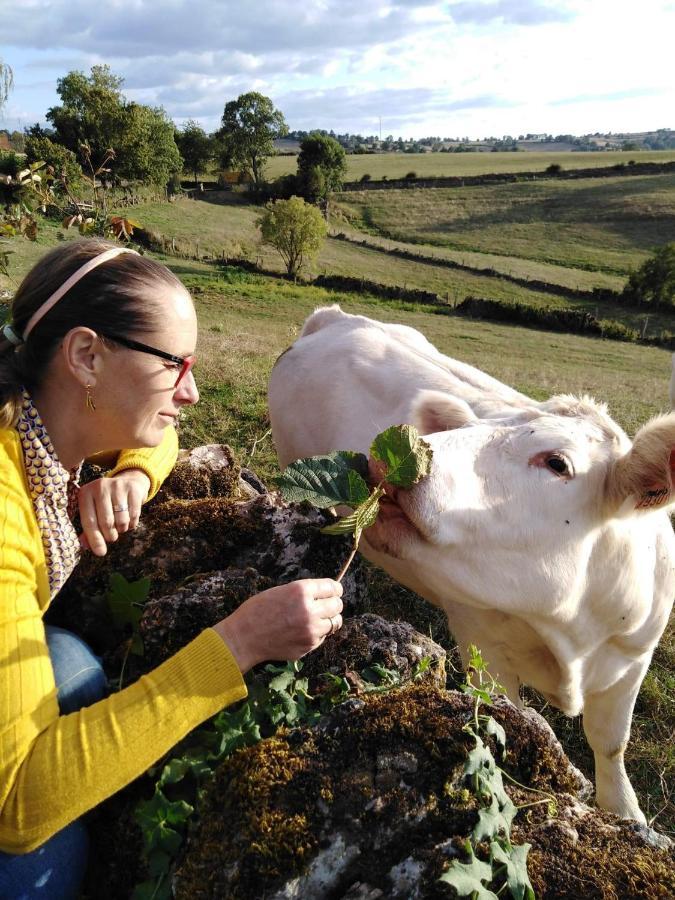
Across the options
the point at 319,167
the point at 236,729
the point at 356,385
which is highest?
the point at 319,167

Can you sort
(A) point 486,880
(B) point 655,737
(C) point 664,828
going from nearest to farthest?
(A) point 486,880
(C) point 664,828
(B) point 655,737

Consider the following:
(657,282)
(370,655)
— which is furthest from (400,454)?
(657,282)

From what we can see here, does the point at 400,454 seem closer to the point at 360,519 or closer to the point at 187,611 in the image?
the point at 360,519

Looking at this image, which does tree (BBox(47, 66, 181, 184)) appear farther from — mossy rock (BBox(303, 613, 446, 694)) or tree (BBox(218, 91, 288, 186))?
mossy rock (BBox(303, 613, 446, 694))

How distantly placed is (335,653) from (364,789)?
0.60 metres

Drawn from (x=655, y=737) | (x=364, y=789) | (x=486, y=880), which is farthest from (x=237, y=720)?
(x=655, y=737)

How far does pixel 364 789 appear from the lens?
174 centimetres

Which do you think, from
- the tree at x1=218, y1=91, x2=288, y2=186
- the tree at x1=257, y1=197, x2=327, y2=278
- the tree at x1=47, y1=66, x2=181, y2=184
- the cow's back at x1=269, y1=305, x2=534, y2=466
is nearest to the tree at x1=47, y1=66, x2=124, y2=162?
the tree at x1=47, y1=66, x2=181, y2=184

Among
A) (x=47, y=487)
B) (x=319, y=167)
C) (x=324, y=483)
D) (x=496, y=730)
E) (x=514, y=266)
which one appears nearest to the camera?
(x=496, y=730)

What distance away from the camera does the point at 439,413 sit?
3.73 meters

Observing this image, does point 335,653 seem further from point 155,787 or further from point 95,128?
point 95,128

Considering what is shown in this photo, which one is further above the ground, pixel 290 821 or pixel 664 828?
pixel 290 821

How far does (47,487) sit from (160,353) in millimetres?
614

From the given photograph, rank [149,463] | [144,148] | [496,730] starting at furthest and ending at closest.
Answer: [144,148]
[149,463]
[496,730]
